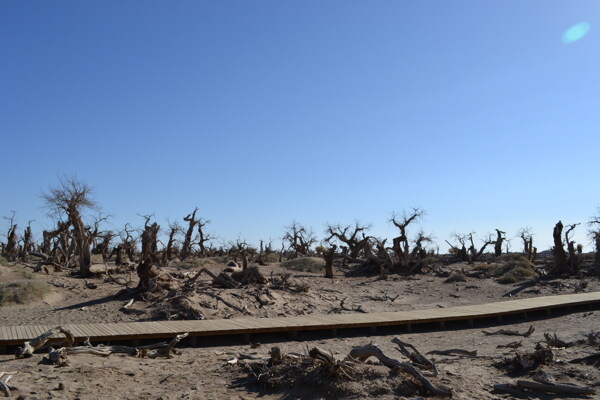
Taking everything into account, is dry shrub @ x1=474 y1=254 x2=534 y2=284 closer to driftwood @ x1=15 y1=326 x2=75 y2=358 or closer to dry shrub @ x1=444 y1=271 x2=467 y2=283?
dry shrub @ x1=444 y1=271 x2=467 y2=283

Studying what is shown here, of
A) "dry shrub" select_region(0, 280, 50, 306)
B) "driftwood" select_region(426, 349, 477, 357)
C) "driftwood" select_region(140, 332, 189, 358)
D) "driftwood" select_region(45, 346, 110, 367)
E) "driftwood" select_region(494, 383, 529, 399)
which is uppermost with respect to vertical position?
"dry shrub" select_region(0, 280, 50, 306)

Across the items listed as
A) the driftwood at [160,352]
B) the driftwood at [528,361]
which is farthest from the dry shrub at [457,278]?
the driftwood at [160,352]

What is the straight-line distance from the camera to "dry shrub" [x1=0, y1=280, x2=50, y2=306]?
56.5 feet

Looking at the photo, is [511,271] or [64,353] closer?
[64,353]

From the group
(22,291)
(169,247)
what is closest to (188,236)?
(169,247)

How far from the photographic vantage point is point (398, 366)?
801 cm

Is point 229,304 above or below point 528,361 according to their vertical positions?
above

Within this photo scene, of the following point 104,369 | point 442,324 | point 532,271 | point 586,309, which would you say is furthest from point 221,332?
point 532,271

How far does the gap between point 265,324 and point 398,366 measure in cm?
643

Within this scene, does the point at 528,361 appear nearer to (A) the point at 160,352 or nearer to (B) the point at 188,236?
(A) the point at 160,352

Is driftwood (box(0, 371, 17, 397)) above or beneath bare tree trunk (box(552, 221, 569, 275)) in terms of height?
beneath

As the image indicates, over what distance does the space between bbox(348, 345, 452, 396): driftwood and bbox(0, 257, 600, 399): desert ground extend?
102 mm

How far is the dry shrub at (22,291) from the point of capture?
17234 millimetres

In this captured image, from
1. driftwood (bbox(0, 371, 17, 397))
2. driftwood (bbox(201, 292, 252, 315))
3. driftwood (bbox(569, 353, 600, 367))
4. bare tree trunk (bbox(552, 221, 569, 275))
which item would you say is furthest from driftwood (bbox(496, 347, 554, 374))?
bare tree trunk (bbox(552, 221, 569, 275))
